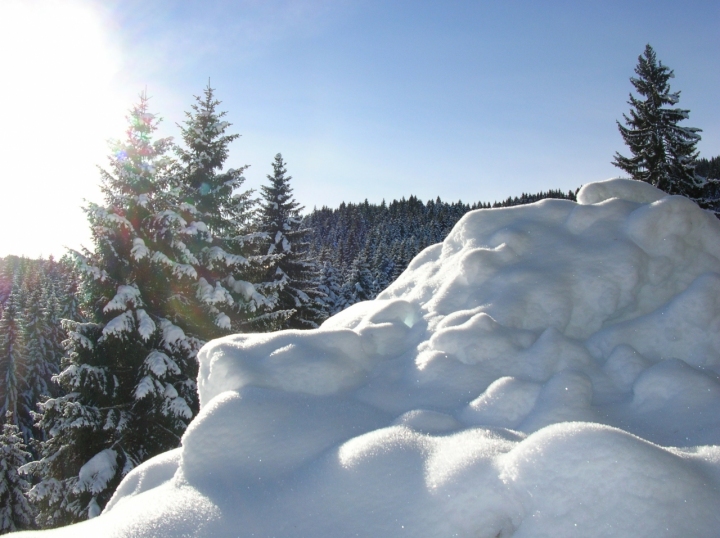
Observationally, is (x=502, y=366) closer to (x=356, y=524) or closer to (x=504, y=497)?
(x=504, y=497)

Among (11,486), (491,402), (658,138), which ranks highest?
(658,138)

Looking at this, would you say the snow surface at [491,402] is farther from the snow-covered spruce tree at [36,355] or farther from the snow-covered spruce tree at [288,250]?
the snow-covered spruce tree at [36,355]

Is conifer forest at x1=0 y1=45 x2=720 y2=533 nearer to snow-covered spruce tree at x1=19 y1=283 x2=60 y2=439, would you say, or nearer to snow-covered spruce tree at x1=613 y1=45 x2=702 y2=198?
snow-covered spruce tree at x1=613 y1=45 x2=702 y2=198

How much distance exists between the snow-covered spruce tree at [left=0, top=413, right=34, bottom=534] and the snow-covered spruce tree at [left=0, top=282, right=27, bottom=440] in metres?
17.6

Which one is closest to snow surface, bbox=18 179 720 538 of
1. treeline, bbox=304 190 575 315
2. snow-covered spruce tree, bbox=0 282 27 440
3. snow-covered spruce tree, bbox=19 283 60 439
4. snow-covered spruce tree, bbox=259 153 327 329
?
snow-covered spruce tree, bbox=259 153 327 329

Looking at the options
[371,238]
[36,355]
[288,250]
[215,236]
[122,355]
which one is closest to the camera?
[122,355]

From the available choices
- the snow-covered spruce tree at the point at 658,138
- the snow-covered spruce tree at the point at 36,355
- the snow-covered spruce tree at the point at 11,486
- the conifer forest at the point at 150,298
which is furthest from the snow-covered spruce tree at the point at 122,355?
the snow-covered spruce tree at the point at 36,355

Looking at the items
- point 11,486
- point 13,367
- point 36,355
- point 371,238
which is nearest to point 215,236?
point 11,486

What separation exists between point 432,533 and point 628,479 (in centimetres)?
92

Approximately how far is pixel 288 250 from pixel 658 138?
1805 cm

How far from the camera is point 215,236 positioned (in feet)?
47.1

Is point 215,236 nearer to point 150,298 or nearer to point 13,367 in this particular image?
point 150,298

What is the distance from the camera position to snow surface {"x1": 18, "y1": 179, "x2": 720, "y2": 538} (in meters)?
1.98

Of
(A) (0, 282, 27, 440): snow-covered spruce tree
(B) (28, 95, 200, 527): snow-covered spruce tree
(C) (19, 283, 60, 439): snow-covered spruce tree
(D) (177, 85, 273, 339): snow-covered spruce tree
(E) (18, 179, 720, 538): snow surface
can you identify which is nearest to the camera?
(E) (18, 179, 720, 538): snow surface
